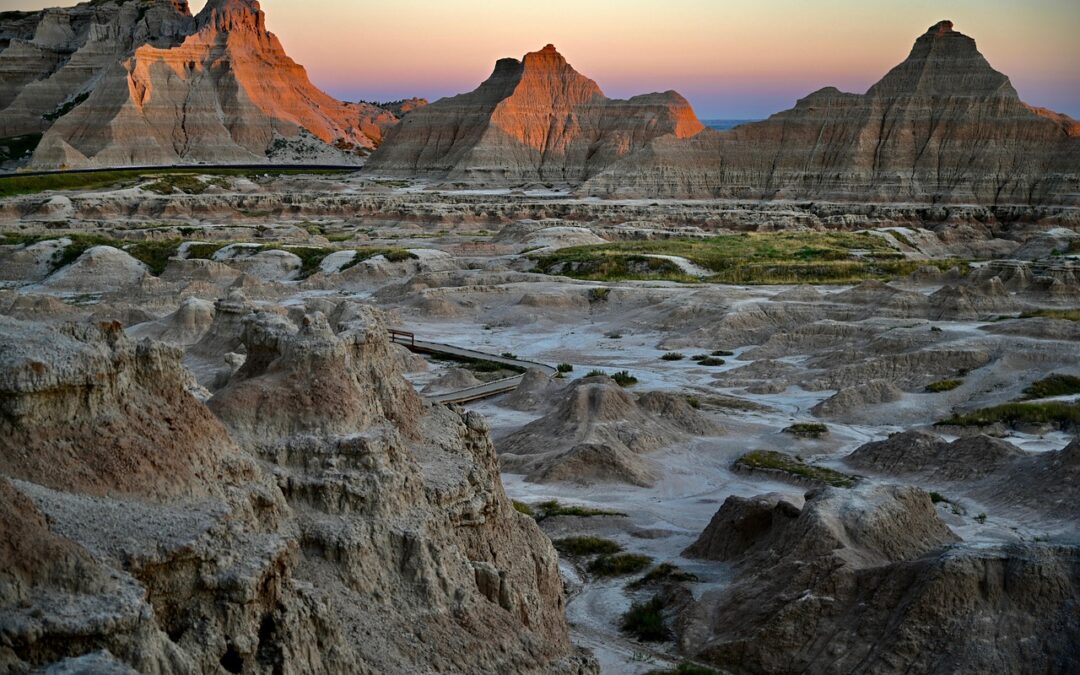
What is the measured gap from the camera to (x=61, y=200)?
8844 cm

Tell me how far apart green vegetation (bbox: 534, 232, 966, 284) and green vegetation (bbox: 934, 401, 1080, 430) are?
26224 millimetres

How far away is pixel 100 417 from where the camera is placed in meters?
10.7

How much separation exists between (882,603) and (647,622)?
350cm

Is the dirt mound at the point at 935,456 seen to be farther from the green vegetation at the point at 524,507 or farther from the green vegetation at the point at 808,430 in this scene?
the green vegetation at the point at 524,507

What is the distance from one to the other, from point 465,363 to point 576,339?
7581 mm

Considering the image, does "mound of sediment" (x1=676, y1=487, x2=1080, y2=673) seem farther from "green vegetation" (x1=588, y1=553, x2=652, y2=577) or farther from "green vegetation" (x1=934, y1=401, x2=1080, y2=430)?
"green vegetation" (x1=934, y1=401, x2=1080, y2=430)

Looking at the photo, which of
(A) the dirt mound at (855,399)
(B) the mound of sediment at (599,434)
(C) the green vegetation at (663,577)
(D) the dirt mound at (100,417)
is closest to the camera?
(D) the dirt mound at (100,417)

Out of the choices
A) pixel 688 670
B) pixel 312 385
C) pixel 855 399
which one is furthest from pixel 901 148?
pixel 312 385

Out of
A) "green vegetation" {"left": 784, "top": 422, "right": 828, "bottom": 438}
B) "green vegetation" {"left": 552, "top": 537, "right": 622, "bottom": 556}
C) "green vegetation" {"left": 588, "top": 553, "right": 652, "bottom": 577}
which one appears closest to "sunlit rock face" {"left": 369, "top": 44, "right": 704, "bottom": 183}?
"green vegetation" {"left": 784, "top": 422, "right": 828, "bottom": 438}

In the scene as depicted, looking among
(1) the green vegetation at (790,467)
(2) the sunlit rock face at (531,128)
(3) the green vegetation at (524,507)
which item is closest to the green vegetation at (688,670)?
(3) the green vegetation at (524,507)

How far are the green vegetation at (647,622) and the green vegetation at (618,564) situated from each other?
5.43 feet

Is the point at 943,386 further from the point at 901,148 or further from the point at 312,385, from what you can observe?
the point at 901,148

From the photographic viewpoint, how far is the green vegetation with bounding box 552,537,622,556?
70.1 feet

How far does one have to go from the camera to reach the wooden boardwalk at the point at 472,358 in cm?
3506
